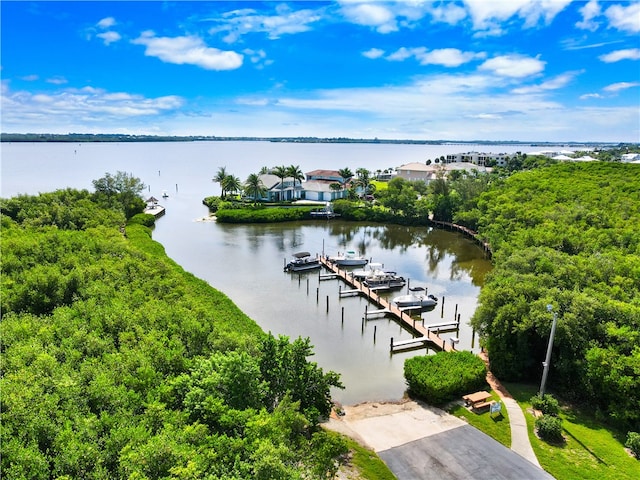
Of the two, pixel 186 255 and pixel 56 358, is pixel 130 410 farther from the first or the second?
pixel 186 255

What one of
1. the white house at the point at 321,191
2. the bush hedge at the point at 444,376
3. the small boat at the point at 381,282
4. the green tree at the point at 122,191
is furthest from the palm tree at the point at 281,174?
the bush hedge at the point at 444,376

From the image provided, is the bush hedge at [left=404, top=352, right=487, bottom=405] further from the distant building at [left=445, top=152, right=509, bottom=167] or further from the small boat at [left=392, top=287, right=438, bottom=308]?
the distant building at [left=445, top=152, right=509, bottom=167]

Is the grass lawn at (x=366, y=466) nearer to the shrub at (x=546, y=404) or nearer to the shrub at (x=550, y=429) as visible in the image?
the shrub at (x=550, y=429)

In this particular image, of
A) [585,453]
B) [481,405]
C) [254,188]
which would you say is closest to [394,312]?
[481,405]

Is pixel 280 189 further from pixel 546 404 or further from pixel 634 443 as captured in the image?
pixel 634 443

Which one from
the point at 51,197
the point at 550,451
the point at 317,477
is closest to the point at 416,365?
the point at 550,451
